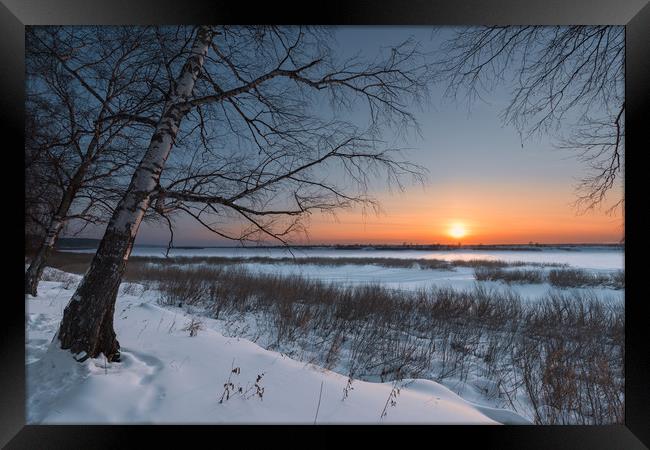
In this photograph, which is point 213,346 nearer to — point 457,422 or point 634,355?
point 457,422

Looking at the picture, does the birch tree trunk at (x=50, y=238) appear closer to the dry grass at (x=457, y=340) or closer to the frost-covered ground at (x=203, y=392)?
the dry grass at (x=457, y=340)

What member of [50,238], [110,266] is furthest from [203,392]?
[50,238]

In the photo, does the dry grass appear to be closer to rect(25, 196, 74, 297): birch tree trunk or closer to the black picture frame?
the black picture frame

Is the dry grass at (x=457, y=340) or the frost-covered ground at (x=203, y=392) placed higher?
the frost-covered ground at (x=203, y=392)

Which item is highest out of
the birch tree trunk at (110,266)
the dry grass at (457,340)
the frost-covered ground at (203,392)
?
the birch tree trunk at (110,266)

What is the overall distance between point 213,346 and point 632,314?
3.62m

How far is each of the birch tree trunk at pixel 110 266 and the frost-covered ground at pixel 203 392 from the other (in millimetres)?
142

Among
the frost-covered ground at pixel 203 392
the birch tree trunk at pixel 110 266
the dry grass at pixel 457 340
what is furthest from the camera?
the dry grass at pixel 457 340

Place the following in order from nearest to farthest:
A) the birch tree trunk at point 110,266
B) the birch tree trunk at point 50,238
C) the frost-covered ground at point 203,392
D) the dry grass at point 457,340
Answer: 1. the frost-covered ground at point 203,392
2. the birch tree trunk at point 110,266
3. the dry grass at point 457,340
4. the birch tree trunk at point 50,238

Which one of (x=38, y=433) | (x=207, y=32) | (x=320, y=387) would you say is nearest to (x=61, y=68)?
(x=207, y=32)
